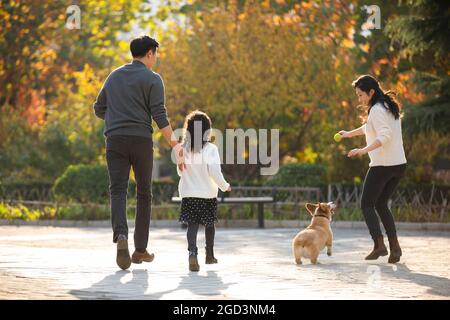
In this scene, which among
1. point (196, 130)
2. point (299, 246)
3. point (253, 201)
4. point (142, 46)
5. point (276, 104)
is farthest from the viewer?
point (276, 104)

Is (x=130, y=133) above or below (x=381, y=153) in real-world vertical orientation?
above

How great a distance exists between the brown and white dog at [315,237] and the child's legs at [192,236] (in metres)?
1.13

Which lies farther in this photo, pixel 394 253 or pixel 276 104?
pixel 276 104

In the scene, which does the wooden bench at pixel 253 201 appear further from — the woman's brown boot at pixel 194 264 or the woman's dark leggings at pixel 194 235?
the woman's brown boot at pixel 194 264

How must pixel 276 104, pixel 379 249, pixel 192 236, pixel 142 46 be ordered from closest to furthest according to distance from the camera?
pixel 142 46
pixel 192 236
pixel 379 249
pixel 276 104

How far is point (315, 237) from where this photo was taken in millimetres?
11984

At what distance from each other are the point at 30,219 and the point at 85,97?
978 centimetres

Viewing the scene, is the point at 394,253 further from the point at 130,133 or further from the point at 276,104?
the point at 276,104

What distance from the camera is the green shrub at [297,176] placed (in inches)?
966

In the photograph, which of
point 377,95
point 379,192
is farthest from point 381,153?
point 377,95


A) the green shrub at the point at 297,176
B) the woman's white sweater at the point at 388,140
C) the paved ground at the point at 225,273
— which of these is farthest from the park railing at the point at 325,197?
the woman's white sweater at the point at 388,140

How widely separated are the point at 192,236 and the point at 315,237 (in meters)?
1.44
